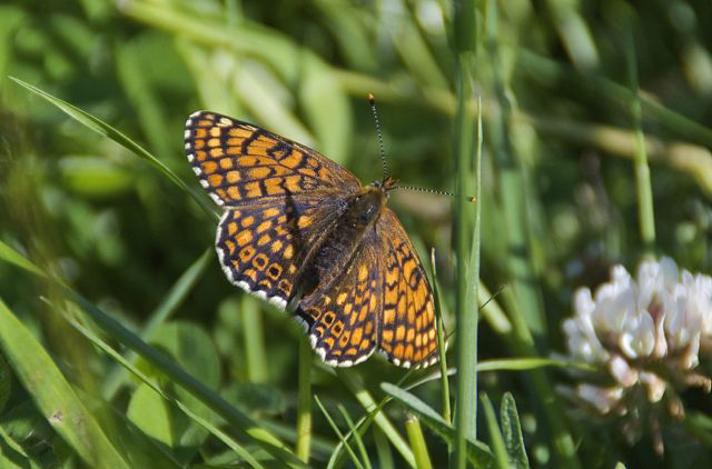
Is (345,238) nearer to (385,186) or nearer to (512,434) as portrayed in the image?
(385,186)

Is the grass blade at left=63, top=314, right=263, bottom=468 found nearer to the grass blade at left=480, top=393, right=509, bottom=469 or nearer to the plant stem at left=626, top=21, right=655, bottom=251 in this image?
the grass blade at left=480, top=393, right=509, bottom=469

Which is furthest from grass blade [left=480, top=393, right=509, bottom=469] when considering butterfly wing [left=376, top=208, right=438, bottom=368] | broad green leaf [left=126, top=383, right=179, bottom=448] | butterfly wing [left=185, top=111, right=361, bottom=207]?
butterfly wing [left=185, top=111, right=361, bottom=207]

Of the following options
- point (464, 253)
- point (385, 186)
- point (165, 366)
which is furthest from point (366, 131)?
point (464, 253)

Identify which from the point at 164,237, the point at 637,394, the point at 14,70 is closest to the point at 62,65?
the point at 14,70

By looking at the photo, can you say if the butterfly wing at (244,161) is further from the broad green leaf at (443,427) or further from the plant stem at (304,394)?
the broad green leaf at (443,427)

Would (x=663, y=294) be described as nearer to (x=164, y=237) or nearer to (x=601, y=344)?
(x=601, y=344)
